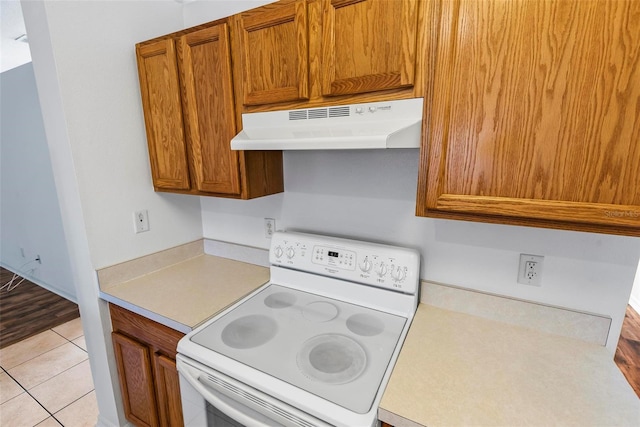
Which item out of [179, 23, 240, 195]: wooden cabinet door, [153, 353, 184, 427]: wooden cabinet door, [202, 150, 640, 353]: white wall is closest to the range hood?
[179, 23, 240, 195]: wooden cabinet door

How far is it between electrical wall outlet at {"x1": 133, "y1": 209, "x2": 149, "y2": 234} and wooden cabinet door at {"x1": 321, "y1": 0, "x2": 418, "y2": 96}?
1.18 metres

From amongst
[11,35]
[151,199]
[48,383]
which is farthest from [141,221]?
[11,35]

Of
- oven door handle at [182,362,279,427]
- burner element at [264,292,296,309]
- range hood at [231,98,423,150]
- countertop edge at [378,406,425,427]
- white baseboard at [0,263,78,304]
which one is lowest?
white baseboard at [0,263,78,304]

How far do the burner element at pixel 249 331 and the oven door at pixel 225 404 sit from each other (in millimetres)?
116

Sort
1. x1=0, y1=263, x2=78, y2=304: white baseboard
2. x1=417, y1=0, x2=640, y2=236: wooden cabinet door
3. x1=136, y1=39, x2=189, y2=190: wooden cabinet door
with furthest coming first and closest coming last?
x1=0, y1=263, x2=78, y2=304: white baseboard → x1=136, y1=39, x2=189, y2=190: wooden cabinet door → x1=417, y1=0, x2=640, y2=236: wooden cabinet door

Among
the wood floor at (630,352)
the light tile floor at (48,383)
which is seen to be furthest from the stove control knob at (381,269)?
the wood floor at (630,352)

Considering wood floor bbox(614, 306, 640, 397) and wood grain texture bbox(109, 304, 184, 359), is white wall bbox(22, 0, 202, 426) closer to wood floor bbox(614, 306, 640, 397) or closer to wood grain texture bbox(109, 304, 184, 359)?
wood grain texture bbox(109, 304, 184, 359)

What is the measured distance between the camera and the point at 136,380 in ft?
4.87

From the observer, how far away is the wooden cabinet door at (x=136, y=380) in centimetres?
140

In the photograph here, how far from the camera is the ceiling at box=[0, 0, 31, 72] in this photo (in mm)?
2127

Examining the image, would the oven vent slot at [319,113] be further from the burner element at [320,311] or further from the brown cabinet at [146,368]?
the brown cabinet at [146,368]

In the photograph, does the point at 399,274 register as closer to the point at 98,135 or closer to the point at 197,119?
the point at 197,119

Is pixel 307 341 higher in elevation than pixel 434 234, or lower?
lower

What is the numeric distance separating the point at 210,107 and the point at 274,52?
0.38 meters
